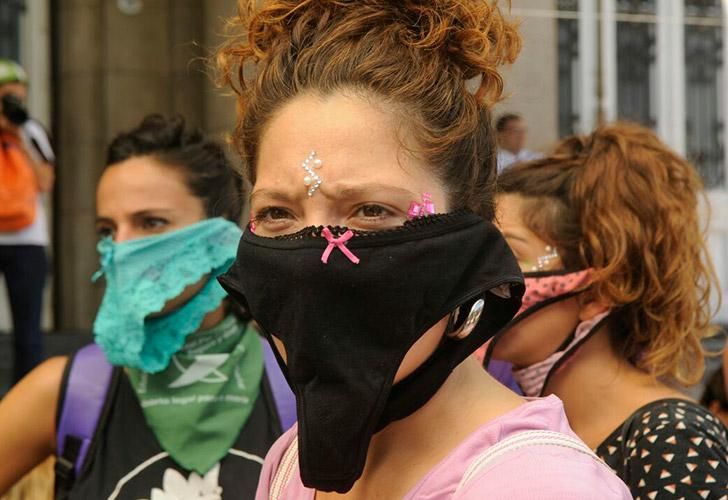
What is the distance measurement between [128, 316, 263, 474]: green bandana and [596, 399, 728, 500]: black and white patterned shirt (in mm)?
895

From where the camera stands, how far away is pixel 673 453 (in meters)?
2.26

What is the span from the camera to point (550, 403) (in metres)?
1.52

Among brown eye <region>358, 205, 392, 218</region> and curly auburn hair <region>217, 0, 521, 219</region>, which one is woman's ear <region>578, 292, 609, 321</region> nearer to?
curly auburn hair <region>217, 0, 521, 219</region>

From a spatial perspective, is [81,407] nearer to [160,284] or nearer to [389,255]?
[160,284]

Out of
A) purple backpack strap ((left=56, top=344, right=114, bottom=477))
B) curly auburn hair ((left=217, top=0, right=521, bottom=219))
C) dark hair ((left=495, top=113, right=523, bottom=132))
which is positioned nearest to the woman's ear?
dark hair ((left=495, top=113, right=523, bottom=132))

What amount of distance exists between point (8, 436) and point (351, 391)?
148 centimetres

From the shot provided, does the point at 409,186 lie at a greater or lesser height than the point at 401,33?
lesser

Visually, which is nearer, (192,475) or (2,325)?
(192,475)

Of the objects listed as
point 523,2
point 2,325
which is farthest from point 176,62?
point 523,2

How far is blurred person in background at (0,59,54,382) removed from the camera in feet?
18.5

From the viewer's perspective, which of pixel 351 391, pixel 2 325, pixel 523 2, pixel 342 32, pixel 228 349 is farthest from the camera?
pixel 2 325

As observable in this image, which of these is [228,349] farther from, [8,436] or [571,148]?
[571,148]

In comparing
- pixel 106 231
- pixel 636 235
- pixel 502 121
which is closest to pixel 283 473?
pixel 636 235

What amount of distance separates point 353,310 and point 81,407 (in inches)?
53.5
